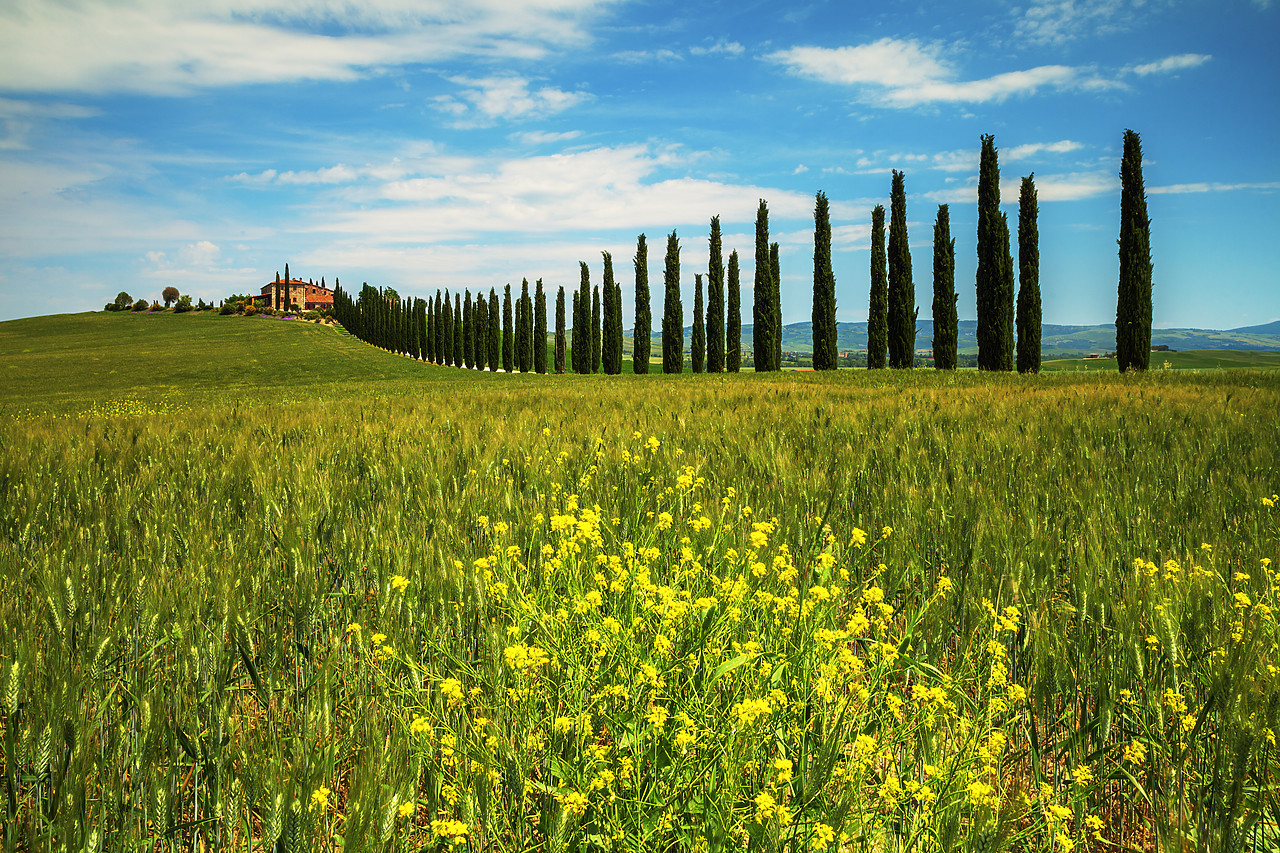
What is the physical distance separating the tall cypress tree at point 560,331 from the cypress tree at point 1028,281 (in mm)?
33471

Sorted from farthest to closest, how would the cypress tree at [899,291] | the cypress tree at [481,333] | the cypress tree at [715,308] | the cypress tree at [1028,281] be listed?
the cypress tree at [481,333] → the cypress tree at [715,308] → the cypress tree at [899,291] → the cypress tree at [1028,281]

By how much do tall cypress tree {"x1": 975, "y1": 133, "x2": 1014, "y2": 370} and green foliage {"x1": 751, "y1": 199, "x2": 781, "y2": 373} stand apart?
41.4 ft

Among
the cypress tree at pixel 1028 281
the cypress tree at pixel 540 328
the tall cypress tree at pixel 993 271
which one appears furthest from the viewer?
the cypress tree at pixel 540 328

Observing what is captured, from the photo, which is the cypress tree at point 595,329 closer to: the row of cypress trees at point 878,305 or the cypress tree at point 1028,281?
the row of cypress trees at point 878,305

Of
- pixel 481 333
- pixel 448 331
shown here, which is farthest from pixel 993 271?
pixel 448 331

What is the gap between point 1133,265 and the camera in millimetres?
23719

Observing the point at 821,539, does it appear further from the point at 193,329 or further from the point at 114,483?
the point at 193,329

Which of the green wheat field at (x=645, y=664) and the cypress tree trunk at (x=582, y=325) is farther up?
the cypress tree trunk at (x=582, y=325)

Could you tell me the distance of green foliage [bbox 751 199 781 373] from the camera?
121ft

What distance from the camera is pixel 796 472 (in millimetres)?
4078

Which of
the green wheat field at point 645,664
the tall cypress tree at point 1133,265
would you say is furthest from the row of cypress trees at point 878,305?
the green wheat field at point 645,664

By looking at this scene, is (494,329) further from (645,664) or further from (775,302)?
(645,664)

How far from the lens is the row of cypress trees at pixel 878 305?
2386cm

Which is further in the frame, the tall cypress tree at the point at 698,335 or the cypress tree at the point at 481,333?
the cypress tree at the point at 481,333
